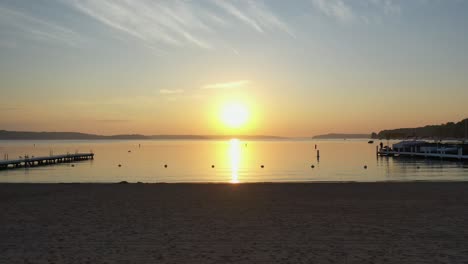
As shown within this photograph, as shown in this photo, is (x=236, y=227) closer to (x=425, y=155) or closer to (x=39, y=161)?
(x=39, y=161)

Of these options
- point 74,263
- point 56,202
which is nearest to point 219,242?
point 74,263

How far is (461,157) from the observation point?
68.5 m

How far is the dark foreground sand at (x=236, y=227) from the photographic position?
10.1 meters

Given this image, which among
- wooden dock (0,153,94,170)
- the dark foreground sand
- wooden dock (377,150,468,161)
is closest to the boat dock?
wooden dock (377,150,468,161)

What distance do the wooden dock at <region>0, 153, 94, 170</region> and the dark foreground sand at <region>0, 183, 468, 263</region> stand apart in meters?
43.3

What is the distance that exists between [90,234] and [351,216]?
348 inches

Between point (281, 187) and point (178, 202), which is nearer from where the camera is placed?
point (178, 202)

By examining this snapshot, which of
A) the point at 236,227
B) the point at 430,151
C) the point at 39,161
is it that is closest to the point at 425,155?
the point at 430,151

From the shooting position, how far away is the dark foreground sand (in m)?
10.1

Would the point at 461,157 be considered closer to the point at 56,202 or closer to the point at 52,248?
the point at 56,202

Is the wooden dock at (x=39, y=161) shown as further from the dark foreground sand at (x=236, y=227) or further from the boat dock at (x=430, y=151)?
the boat dock at (x=430, y=151)

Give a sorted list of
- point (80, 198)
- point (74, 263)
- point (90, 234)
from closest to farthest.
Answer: point (74, 263) → point (90, 234) → point (80, 198)

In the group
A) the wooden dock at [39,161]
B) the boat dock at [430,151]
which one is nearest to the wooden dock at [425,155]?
the boat dock at [430,151]

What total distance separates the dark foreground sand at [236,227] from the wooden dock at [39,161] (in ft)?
142
